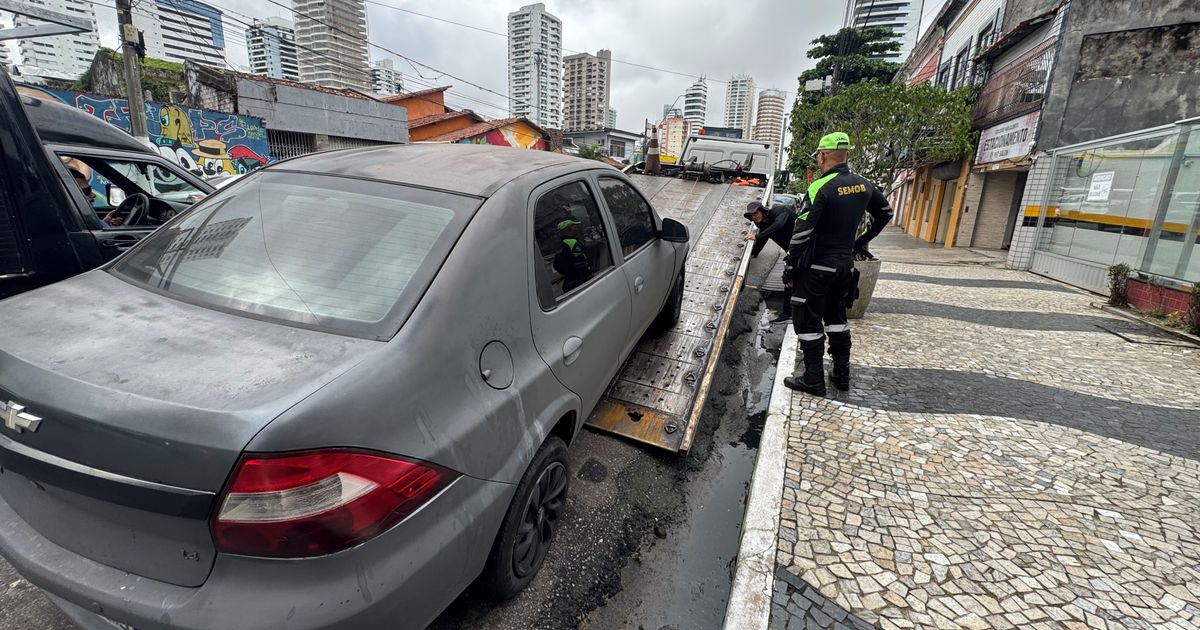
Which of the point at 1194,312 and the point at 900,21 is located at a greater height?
the point at 900,21

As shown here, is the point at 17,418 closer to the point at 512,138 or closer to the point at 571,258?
the point at 571,258

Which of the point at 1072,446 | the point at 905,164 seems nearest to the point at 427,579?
the point at 1072,446

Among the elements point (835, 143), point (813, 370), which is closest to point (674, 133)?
point (835, 143)

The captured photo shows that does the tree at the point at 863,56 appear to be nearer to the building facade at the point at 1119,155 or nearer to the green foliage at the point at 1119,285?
the building facade at the point at 1119,155

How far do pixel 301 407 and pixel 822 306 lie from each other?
11.8ft

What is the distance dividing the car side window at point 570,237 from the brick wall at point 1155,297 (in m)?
7.34

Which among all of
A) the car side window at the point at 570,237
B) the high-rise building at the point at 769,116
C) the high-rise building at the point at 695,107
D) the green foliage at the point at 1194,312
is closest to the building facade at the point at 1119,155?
the green foliage at the point at 1194,312

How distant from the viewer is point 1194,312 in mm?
5512

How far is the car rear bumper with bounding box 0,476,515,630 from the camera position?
123cm

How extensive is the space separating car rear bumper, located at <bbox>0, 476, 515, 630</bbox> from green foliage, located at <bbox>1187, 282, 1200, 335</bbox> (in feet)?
25.7

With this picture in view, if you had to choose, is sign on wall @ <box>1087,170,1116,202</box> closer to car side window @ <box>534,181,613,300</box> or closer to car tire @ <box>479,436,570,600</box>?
car side window @ <box>534,181,613,300</box>

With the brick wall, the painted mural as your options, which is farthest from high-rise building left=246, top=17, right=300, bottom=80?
the brick wall

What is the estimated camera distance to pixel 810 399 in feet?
13.0

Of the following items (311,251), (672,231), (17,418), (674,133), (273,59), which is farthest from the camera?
(674,133)
